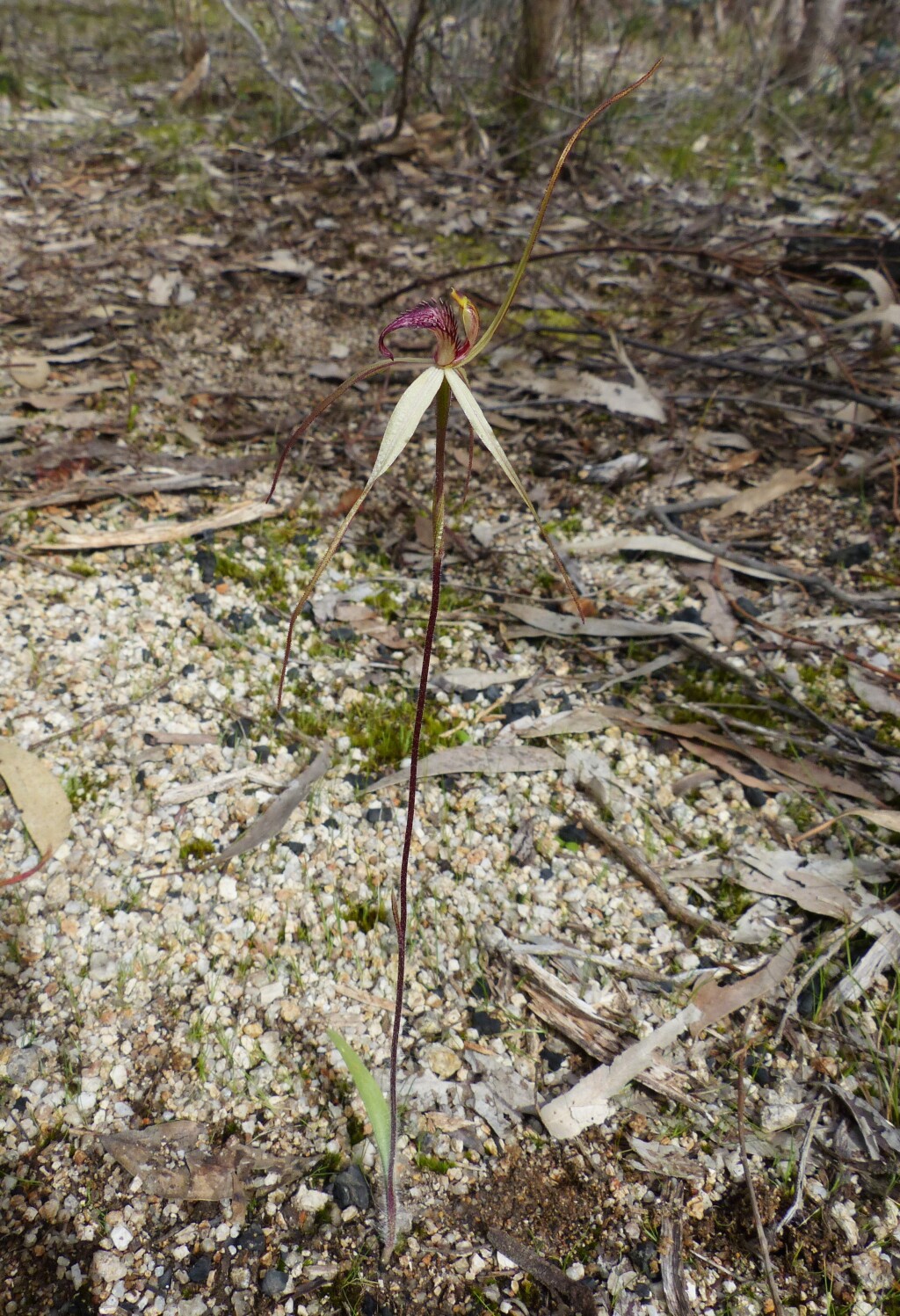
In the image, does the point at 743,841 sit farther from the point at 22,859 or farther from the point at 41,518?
the point at 41,518

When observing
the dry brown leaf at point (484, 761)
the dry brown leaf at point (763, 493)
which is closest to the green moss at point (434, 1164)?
the dry brown leaf at point (484, 761)

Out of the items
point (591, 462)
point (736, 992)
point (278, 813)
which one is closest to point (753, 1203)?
point (736, 992)

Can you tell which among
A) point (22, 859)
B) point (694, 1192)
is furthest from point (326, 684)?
point (694, 1192)

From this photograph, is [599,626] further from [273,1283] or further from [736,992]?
[273,1283]

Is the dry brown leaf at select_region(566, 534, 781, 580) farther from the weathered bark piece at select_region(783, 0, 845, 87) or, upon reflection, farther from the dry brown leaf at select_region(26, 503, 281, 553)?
the weathered bark piece at select_region(783, 0, 845, 87)

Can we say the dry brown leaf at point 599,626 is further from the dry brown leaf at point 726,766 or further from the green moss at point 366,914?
the green moss at point 366,914

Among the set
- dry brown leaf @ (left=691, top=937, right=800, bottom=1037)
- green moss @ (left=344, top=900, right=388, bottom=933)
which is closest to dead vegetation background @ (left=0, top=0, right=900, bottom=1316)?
dry brown leaf @ (left=691, top=937, right=800, bottom=1037)
